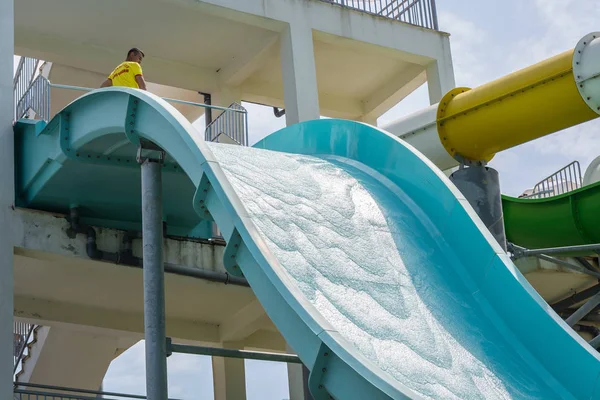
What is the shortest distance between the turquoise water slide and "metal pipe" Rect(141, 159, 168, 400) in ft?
2.01

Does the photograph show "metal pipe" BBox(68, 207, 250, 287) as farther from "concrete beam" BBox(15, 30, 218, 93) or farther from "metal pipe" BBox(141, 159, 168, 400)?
"concrete beam" BBox(15, 30, 218, 93)

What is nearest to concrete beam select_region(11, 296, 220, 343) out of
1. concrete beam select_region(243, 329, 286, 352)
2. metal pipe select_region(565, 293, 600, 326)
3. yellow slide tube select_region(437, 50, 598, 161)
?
concrete beam select_region(243, 329, 286, 352)

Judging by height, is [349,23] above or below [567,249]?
above

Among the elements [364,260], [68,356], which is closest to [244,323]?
[68,356]

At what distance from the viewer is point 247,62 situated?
21.0 meters

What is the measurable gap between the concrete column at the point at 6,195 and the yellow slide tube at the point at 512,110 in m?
6.31

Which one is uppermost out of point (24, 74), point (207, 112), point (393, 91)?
point (393, 91)

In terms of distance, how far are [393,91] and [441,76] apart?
151cm

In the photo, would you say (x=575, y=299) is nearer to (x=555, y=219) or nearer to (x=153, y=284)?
(x=555, y=219)

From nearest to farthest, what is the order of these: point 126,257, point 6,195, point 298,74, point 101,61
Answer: point 6,195, point 126,257, point 298,74, point 101,61

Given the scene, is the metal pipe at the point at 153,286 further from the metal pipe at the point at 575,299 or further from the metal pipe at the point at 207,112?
the metal pipe at the point at 575,299

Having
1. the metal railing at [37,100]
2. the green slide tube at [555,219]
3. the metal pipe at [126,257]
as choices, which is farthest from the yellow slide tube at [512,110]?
the metal railing at [37,100]

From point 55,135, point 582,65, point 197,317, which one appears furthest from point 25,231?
point 582,65

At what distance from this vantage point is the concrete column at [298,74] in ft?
64.8
